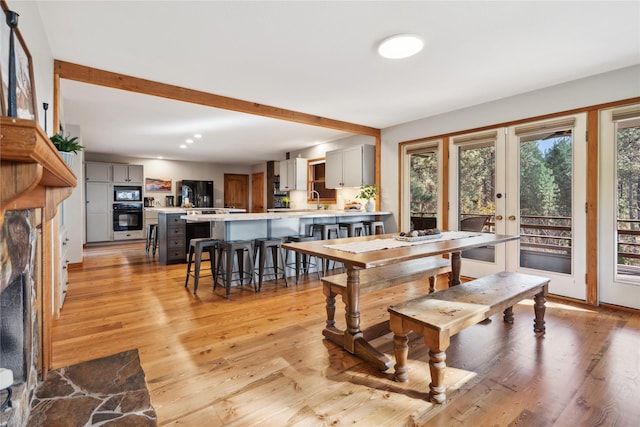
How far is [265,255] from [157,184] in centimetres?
631

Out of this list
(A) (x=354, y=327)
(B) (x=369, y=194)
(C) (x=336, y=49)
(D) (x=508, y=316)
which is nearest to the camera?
(A) (x=354, y=327)

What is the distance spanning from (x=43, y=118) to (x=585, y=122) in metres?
5.02

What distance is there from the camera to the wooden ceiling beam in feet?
9.97

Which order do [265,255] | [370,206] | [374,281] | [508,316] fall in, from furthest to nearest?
[370,206] < [265,255] < [508,316] < [374,281]

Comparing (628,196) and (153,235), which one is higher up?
(628,196)

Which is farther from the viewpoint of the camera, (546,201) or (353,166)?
(353,166)

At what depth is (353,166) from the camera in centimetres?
596

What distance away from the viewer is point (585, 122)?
11.1 ft

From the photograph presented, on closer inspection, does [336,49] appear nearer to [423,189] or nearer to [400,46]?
[400,46]

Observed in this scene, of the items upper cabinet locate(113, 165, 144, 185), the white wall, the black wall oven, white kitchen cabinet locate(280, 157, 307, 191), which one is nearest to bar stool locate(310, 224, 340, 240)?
the white wall

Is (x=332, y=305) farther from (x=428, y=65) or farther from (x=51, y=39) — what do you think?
(x=51, y=39)

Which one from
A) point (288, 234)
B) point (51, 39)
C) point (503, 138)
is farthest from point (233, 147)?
point (503, 138)

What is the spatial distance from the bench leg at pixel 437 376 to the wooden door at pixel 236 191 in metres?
9.40

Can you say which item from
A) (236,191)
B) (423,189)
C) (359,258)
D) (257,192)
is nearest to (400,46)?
(359,258)
